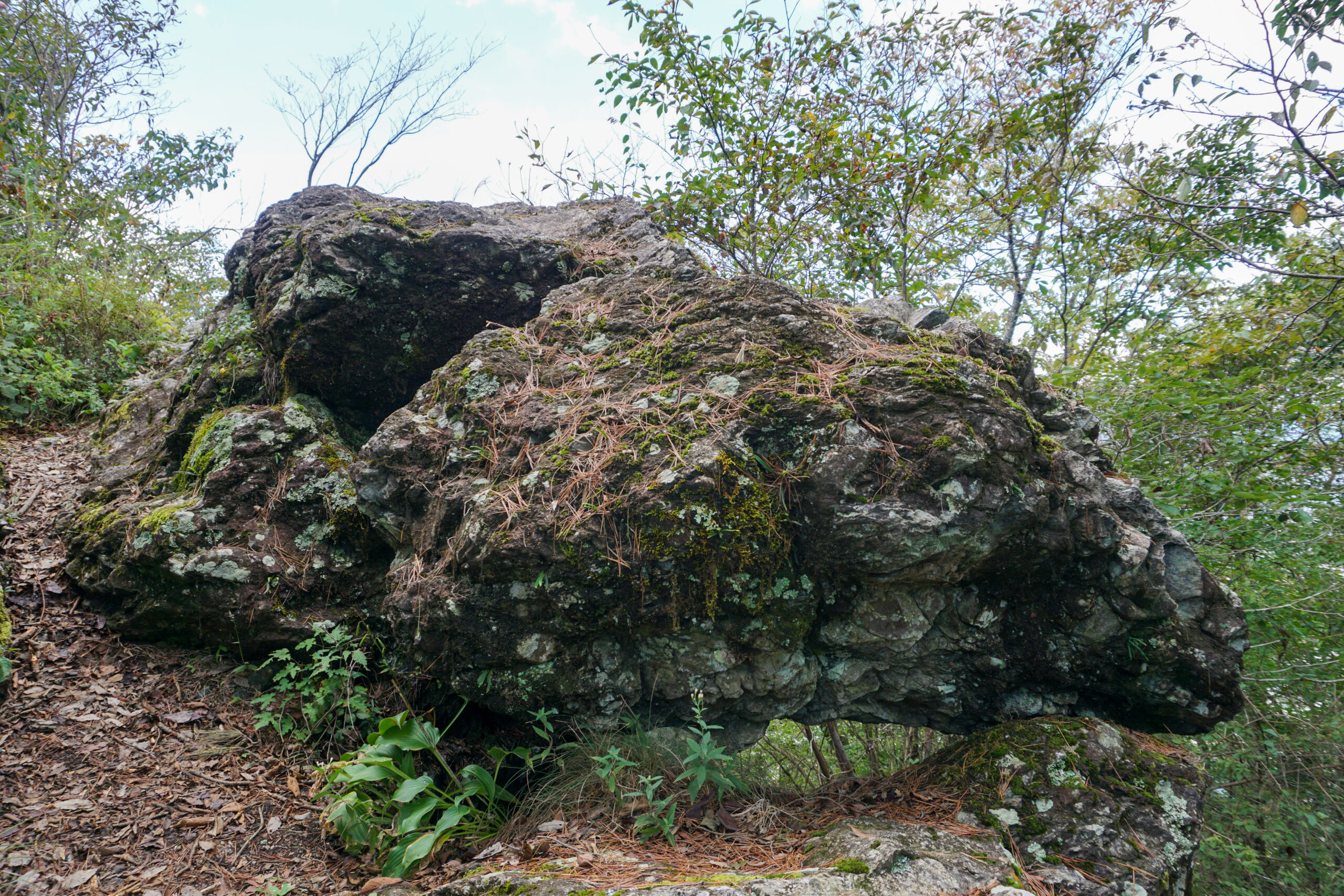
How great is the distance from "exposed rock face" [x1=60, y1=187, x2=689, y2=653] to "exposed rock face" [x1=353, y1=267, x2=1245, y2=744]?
845mm

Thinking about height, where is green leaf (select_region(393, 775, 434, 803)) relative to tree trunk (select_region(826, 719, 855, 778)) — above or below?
above

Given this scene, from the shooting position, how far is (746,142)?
6.39 m

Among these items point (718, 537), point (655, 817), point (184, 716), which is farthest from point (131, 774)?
point (718, 537)

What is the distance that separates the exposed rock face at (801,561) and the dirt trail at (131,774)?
3.31 feet

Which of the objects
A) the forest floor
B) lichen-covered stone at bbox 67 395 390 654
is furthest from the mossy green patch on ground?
the forest floor

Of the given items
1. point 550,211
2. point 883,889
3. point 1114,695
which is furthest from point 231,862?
point 550,211

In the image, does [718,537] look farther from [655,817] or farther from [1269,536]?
[1269,536]

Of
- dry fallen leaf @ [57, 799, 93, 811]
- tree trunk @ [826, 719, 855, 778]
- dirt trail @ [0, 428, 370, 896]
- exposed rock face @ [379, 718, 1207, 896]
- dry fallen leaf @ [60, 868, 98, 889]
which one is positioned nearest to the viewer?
exposed rock face @ [379, 718, 1207, 896]

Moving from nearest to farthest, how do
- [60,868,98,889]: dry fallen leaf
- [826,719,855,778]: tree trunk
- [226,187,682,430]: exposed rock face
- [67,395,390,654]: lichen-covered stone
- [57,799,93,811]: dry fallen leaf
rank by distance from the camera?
[60,868,98,889]: dry fallen leaf
[57,799,93,811]: dry fallen leaf
[67,395,390,654]: lichen-covered stone
[226,187,682,430]: exposed rock face
[826,719,855,778]: tree trunk

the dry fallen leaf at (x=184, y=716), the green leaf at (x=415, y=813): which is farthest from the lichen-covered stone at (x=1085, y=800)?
the dry fallen leaf at (x=184, y=716)

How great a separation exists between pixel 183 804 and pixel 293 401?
8.28 feet

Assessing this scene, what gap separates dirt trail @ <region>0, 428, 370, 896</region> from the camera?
2.63 m

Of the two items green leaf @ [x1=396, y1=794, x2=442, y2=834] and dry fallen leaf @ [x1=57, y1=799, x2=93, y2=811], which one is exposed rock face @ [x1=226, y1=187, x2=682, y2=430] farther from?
green leaf @ [x1=396, y1=794, x2=442, y2=834]

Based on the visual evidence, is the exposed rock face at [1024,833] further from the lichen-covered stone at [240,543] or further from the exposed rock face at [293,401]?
the exposed rock face at [293,401]
